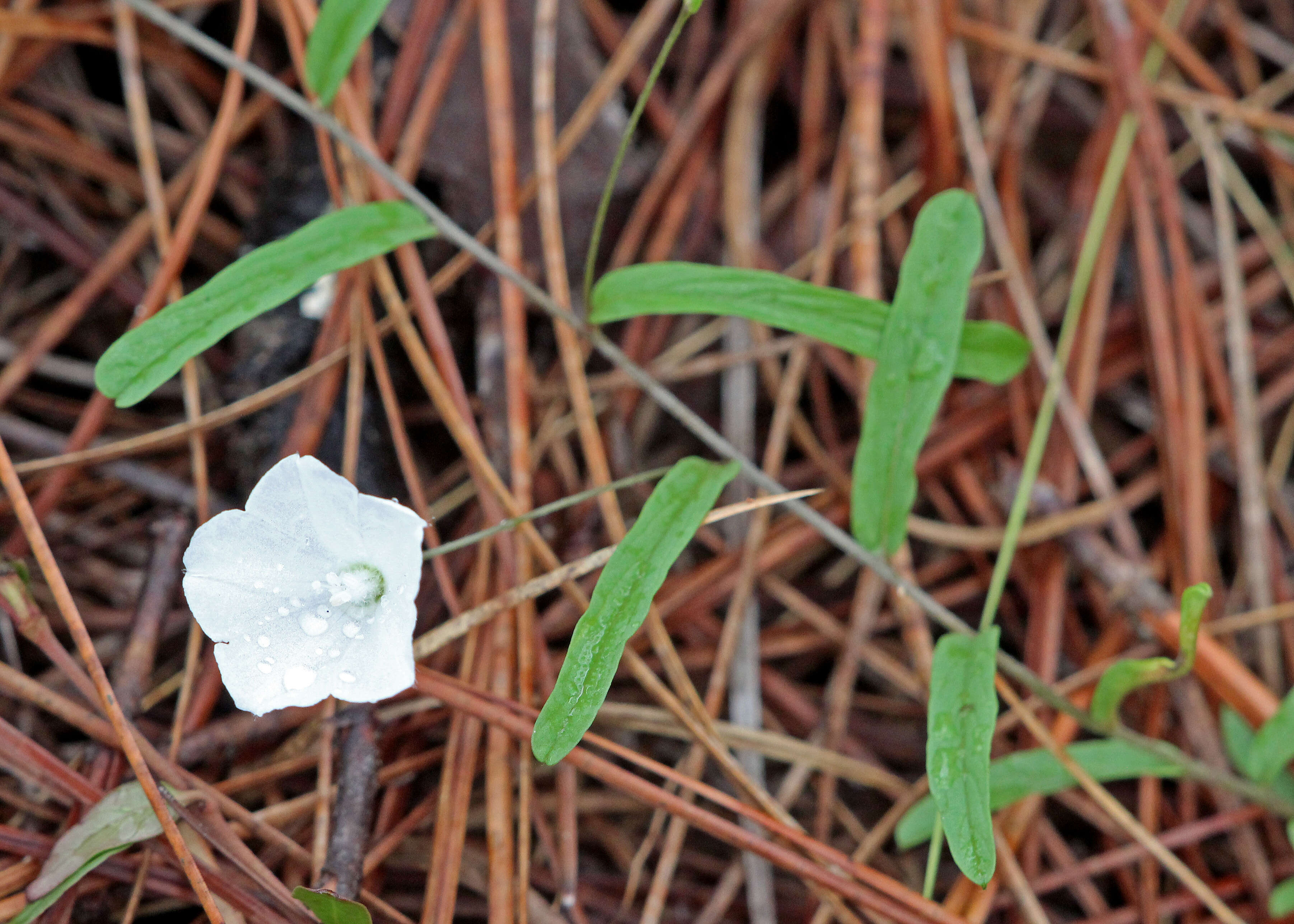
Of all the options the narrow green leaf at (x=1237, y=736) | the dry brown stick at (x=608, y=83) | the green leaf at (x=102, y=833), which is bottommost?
the green leaf at (x=102, y=833)

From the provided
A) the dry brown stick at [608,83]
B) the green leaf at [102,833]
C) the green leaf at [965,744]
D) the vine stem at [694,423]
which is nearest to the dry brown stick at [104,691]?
the green leaf at [102,833]

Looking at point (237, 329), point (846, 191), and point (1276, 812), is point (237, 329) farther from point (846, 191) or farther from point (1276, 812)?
point (1276, 812)

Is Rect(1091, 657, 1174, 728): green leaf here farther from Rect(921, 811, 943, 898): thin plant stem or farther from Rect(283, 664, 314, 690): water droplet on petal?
Rect(283, 664, 314, 690): water droplet on petal

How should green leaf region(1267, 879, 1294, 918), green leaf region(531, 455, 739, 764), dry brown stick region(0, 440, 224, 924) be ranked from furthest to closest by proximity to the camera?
green leaf region(1267, 879, 1294, 918)
dry brown stick region(0, 440, 224, 924)
green leaf region(531, 455, 739, 764)

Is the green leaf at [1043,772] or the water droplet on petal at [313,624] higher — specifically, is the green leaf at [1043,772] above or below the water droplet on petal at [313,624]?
below

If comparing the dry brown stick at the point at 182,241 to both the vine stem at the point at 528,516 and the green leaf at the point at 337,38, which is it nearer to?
the green leaf at the point at 337,38

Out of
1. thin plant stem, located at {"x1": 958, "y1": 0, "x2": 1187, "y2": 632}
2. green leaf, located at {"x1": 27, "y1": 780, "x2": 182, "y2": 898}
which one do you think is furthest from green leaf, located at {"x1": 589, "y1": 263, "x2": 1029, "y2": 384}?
green leaf, located at {"x1": 27, "y1": 780, "x2": 182, "y2": 898}

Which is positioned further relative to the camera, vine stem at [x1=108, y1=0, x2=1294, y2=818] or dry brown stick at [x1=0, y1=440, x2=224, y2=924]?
→ vine stem at [x1=108, y1=0, x2=1294, y2=818]
